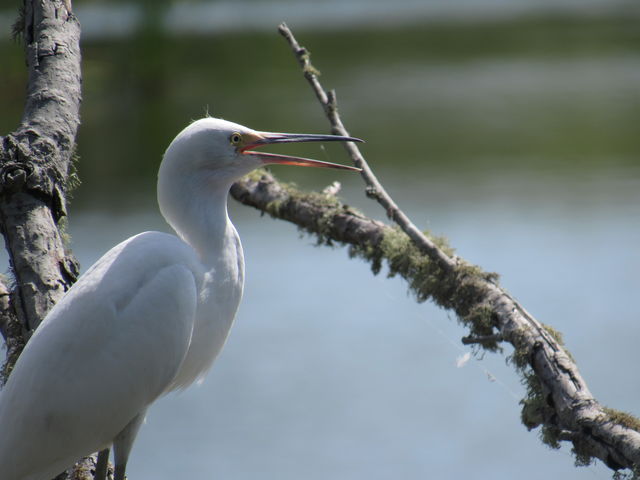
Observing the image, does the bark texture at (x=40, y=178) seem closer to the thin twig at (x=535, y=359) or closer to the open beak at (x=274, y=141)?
the open beak at (x=274, y=141)

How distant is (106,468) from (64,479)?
0.14 metres

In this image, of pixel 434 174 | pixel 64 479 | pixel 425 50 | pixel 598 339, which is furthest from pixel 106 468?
pixel 425 50

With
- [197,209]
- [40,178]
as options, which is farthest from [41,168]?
[197,209]

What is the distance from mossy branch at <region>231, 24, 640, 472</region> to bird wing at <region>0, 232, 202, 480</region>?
0.58 meters

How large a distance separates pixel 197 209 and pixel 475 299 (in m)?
0.62

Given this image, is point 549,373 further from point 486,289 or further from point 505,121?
point 505,121

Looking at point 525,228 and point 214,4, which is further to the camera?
point 214,4

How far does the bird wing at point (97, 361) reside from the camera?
4.91ft

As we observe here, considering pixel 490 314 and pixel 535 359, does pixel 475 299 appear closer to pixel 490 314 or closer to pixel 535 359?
pixel 490 314

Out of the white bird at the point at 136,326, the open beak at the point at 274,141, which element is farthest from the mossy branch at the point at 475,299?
the white bird at the point at 136,326

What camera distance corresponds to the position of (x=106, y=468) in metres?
1.62

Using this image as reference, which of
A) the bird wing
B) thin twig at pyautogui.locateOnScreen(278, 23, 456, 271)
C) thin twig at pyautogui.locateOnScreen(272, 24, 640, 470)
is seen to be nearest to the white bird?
the bird wing

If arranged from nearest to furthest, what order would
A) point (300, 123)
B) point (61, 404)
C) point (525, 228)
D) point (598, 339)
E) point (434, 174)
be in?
point (61, 404)
point (598, 339)
point (525, 228)
point (434, 174)
point (300, 123)

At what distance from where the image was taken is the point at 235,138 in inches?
65.9
